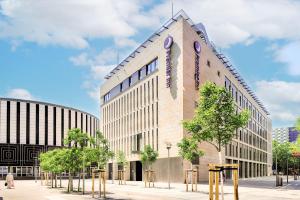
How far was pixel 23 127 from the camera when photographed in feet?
355

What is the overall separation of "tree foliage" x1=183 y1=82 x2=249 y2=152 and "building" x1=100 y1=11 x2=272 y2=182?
36.9 meters

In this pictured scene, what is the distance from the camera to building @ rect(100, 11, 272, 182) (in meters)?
63.6

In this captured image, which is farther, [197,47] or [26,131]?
[26,131]

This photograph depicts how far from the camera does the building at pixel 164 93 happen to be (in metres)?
63.6

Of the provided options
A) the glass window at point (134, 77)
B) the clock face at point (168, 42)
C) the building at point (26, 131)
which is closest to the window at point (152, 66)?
the glass window at point (134, 77)

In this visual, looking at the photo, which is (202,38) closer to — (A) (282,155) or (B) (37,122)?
(B) (37,122)

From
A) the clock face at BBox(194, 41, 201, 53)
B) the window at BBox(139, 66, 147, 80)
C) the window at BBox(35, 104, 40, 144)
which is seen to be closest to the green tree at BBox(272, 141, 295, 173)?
the window at BBox(35, 104, 40, 144)

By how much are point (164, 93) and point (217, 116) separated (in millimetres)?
42886

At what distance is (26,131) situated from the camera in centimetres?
10850

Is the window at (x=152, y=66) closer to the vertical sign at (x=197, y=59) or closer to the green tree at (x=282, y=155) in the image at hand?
the vertical sign at (x=197, y=59)

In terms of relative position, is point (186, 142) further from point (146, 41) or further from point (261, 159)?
point (261, 159)


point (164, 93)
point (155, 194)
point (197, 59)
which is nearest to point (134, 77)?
point (164, 93)

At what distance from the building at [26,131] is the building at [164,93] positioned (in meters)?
19.5

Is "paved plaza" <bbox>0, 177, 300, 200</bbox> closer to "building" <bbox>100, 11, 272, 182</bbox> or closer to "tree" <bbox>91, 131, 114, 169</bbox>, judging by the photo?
"tree" <bbox>91, 131, 114, 169</bbox>
